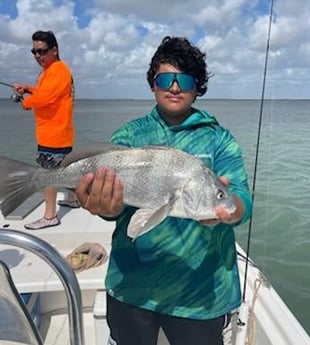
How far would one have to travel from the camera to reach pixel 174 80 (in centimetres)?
198

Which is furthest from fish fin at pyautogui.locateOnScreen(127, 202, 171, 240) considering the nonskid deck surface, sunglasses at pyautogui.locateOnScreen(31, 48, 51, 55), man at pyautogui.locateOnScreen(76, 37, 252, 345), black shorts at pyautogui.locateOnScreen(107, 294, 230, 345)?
sunglasses at pyautogui.locateOnScreen(31, 48, 51, 55)

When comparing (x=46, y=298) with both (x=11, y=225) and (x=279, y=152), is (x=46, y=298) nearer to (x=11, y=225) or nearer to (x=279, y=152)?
(x=11, y=225)

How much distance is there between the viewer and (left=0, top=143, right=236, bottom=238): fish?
1.83m

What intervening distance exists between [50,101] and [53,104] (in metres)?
0.07

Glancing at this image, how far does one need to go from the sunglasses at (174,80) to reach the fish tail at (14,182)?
67 centimetres

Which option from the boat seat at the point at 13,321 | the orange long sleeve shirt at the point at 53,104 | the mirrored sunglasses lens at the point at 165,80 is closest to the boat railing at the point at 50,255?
the boat seat at the point at 13,321

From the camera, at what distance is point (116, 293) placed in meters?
2.05

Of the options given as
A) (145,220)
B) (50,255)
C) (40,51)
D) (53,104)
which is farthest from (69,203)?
(50,255)

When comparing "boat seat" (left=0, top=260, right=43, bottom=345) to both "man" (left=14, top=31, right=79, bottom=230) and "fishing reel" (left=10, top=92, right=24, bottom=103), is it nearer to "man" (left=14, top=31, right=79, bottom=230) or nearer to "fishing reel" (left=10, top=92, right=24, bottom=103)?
"man" (left=14, top=31, right=79, bottom=230)

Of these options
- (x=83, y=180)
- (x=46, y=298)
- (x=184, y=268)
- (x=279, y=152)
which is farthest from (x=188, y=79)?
(x=279, y=152)

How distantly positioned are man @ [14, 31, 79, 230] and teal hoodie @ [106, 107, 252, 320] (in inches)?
123

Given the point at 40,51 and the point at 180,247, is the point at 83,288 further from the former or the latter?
the point at 40,51

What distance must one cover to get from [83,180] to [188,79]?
2.11 ft

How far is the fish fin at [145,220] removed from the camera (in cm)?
176
